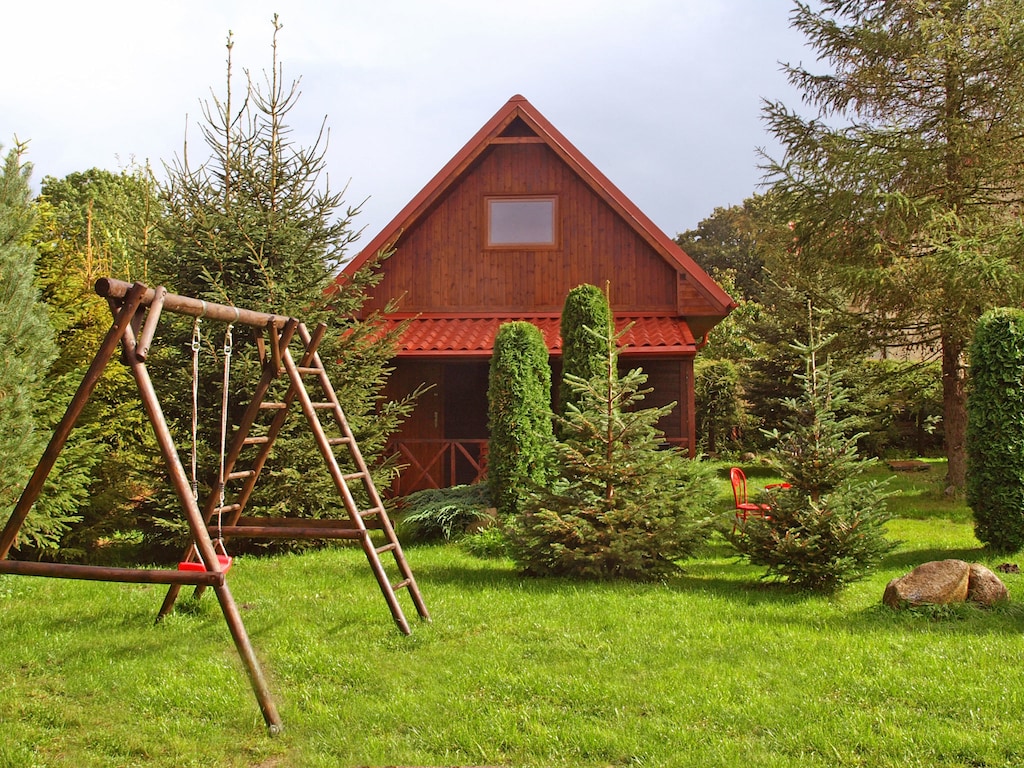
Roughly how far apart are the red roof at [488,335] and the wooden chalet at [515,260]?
51mm

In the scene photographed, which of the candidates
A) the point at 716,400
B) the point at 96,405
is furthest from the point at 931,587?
the point at 716,400

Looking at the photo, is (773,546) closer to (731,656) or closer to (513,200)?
(731,656)

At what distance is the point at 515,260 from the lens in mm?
14945

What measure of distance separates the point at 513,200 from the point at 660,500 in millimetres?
8568

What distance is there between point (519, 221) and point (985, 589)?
33.3ft

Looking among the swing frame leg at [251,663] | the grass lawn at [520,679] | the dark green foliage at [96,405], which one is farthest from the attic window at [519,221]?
the swing frame leg at [251,663]

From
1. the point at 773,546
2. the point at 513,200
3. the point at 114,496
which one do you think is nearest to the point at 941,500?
the point at 773,546

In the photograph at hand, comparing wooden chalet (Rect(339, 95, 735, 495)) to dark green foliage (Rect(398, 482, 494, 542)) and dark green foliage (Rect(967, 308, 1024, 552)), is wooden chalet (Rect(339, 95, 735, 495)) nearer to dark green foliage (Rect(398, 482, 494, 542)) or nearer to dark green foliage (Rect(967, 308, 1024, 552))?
dark green foliage (Rect(398, 482, 494, 542))

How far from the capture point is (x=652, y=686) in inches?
197

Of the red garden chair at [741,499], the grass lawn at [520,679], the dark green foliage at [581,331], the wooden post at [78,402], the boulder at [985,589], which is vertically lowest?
the grass lawn at [520,679]

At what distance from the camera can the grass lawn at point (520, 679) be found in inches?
165

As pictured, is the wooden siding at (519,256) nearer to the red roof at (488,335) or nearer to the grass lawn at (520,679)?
the red roof at (488,335)

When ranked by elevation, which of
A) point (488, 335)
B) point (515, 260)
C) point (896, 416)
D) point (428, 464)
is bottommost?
point (428, 464)

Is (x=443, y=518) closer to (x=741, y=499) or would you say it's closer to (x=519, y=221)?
(x=741, y=499)
